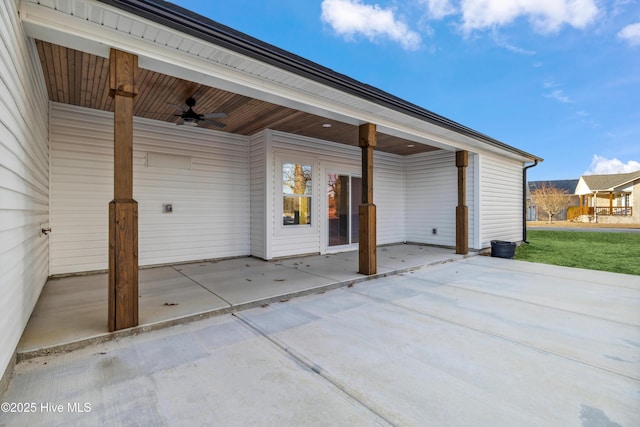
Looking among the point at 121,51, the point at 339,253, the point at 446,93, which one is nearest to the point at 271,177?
the point at 339,253

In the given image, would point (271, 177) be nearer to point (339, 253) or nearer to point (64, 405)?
point (339, 253)

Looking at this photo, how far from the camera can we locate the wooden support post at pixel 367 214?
4.97 m

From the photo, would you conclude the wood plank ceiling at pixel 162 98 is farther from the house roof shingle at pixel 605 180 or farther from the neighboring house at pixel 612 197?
the house roof shingle at pixel 605 180

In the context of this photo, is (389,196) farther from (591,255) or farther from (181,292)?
(181,292)

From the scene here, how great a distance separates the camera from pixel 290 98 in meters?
3.85

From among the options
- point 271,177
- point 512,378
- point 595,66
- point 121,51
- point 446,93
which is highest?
point 446,93

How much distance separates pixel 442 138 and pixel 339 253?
3566 millimetres

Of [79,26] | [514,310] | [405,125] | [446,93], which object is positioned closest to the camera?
[79,26]

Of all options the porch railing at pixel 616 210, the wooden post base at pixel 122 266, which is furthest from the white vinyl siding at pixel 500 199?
→ the porch railing at pixel 616 210

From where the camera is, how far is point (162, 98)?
4.39 m

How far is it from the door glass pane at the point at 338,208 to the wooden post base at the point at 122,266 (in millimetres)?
5049

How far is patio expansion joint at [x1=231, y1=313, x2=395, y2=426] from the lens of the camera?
1.76m

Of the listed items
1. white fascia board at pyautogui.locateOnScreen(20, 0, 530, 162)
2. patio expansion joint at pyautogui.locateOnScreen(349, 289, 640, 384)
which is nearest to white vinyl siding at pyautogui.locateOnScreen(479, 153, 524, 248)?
white fascia board at pyautogui.locateOnScreen(20, 0, 530, 162)

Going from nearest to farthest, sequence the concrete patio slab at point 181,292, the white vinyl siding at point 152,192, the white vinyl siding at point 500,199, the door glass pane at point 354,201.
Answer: the concrete patio slab at point 181,292
the white vinyl siding at point 152,192
the white vinyl siding at point 500,199
the door glass pane at point 354,201
